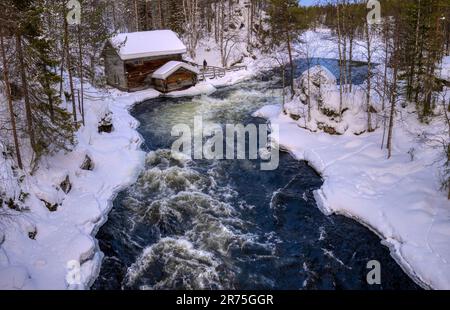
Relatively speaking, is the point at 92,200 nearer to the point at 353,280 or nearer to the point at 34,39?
the point at 34,39

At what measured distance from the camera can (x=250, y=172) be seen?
21.7 metres

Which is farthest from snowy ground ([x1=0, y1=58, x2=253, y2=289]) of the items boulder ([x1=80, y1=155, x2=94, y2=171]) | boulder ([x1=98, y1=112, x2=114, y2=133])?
boulder ([x1=98, y1=112, x2=114, y2=133])

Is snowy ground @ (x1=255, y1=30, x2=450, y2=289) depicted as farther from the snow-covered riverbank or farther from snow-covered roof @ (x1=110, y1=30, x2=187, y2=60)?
snow-covered roof @ (x1=110, y1=30, x2=187, y2=60)

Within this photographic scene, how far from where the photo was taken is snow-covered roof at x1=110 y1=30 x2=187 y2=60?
37594mm

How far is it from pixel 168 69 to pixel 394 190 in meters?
25.5

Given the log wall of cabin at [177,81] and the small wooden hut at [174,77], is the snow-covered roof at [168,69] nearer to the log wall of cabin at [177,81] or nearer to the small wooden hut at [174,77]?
the small wooden hut at [174,77]

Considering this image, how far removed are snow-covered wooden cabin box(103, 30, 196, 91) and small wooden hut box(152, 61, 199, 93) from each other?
0.32 feet

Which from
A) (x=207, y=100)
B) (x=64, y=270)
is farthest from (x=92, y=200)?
(x=207, y=100)

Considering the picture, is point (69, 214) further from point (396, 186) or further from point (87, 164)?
point (396, 186)

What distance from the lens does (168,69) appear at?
3766cm

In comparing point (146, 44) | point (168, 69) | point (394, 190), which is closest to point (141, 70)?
point (146, 44)

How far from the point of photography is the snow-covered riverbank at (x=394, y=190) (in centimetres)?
1410

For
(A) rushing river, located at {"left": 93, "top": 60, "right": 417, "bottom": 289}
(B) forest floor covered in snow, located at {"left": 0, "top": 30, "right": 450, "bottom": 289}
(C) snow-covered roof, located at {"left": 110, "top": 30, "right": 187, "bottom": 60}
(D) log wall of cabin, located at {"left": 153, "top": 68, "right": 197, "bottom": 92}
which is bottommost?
(A) rushing river, located at {"left": 93, "top": 60, "right": 417, "bottom": 289}
